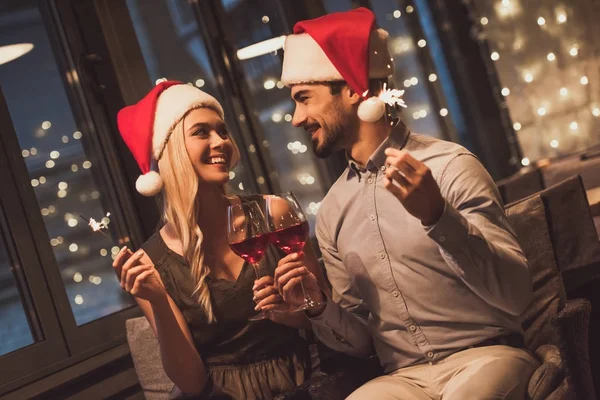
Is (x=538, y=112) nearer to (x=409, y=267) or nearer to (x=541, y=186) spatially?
(x=541, y=186)

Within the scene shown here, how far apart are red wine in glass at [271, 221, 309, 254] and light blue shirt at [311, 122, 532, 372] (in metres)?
0.31

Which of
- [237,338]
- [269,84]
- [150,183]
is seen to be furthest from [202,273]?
[269,84]

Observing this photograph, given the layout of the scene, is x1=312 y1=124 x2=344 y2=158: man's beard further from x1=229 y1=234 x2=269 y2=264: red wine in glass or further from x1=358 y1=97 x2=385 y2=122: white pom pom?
x1=229 y1=234 x2=269 y2=264: red wine in glass

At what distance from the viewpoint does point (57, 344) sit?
317 centimetres

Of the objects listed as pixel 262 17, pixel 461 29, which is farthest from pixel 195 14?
pixel 461 29

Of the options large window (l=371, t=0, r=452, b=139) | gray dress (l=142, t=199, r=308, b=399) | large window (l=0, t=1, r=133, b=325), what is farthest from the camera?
large window (l=371, t=0, r=452, b=139)

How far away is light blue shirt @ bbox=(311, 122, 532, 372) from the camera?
2002 millimetres

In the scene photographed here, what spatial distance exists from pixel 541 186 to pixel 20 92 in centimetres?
264

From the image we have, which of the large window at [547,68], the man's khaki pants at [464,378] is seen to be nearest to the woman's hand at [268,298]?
the man's khaki pants at [464,378]

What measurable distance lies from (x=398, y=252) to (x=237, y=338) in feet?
2.01

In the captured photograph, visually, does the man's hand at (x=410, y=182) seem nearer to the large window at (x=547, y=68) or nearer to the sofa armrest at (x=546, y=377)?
the sofa armrest at (x=546, y=377)

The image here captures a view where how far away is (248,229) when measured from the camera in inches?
80.2

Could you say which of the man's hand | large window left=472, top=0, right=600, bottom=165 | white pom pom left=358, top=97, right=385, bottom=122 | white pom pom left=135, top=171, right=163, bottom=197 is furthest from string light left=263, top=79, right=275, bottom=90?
the man's hand

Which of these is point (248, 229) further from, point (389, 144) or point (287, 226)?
point (389, 144)
